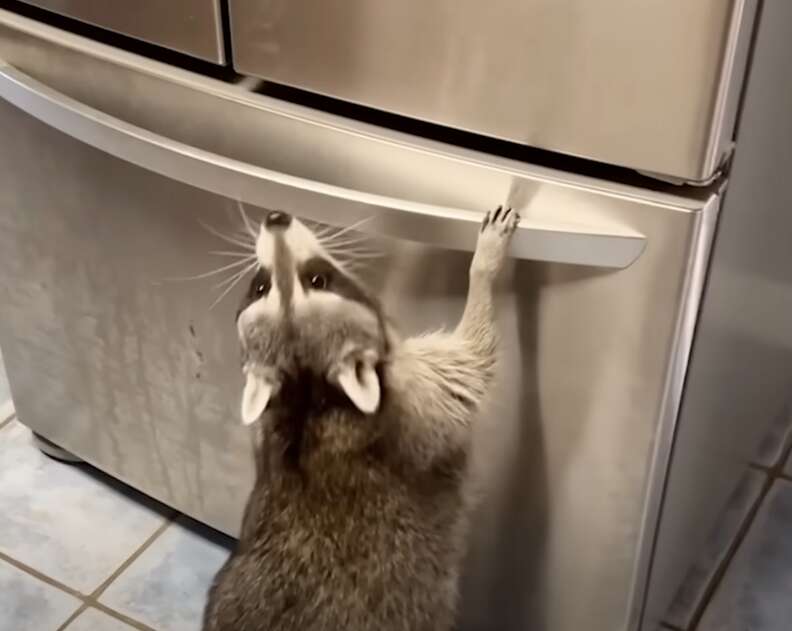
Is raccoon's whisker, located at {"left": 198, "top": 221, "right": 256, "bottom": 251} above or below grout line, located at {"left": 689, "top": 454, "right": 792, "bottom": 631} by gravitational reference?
above

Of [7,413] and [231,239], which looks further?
[7,413]

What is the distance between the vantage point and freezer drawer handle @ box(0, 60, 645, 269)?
0.84m

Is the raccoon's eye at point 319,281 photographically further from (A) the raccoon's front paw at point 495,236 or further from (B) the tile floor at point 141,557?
(B) the tile floor at point 141,557

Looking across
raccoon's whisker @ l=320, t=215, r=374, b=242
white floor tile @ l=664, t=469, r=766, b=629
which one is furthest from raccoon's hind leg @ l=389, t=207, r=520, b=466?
white floor tile @ l=664, t=469, r=766, b=629

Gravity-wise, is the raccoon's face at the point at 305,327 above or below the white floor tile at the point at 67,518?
above

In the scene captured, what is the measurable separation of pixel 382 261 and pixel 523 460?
8.9 inches

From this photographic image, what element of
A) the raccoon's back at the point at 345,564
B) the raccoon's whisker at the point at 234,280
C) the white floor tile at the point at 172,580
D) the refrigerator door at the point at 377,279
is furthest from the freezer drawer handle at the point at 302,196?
the white floor tile at the point at 172,580

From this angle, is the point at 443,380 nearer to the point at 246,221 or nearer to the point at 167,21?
the point at 246,221

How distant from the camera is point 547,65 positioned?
0.78 metres

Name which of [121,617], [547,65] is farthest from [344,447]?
[121,617]

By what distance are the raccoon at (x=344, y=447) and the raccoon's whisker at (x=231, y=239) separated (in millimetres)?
46

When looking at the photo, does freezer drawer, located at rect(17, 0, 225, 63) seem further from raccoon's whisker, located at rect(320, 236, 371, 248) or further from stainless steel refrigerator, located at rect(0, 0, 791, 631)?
raccoon's whisker, located at rect(320, 236, 371, 248)

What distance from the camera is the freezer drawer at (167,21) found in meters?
0.92

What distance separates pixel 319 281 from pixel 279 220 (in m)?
0.06
